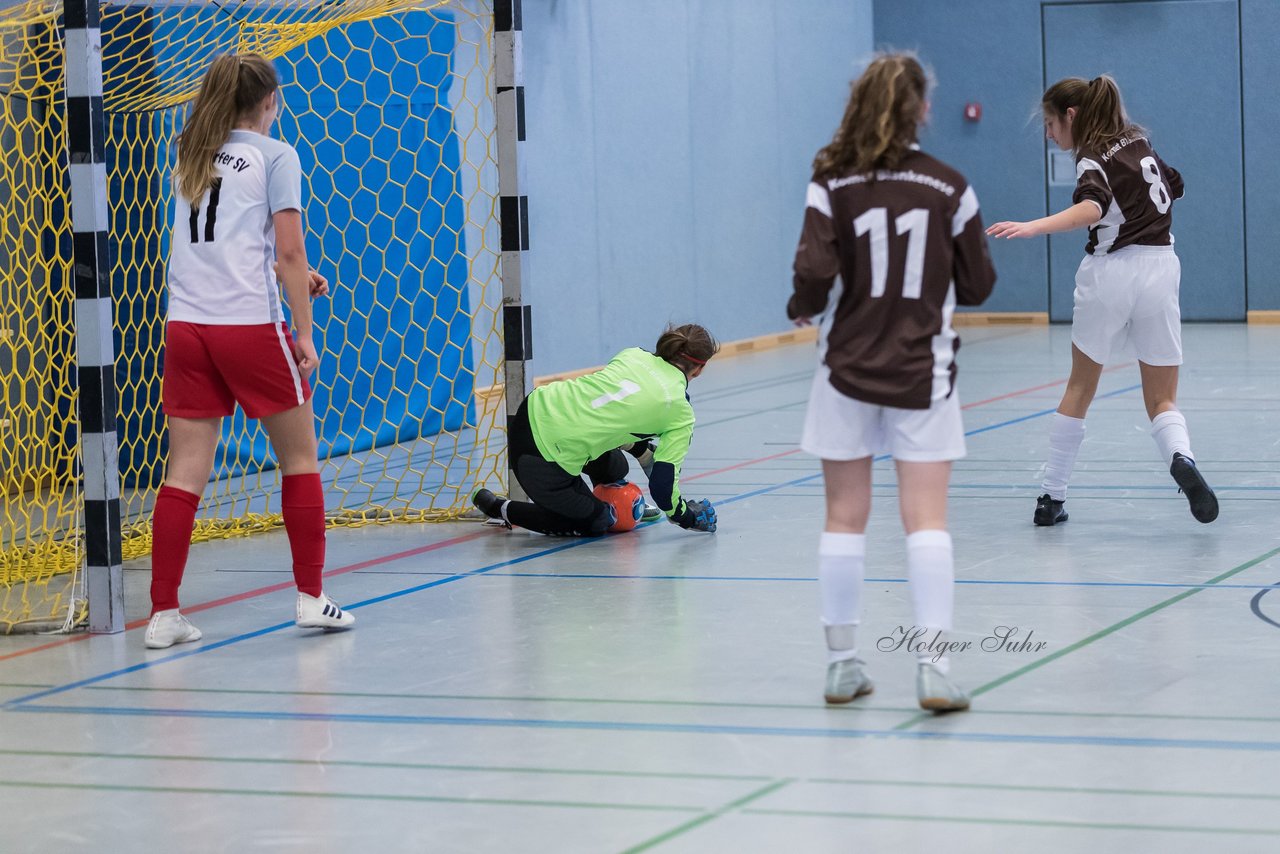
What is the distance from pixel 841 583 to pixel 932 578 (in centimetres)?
19

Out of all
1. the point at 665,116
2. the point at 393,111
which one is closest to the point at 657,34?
the point at 665,116

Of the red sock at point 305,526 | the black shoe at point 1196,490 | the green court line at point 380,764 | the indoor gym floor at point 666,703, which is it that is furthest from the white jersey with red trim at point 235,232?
the black shoe at point 1196,490

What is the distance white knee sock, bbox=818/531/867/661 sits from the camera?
12.0ft

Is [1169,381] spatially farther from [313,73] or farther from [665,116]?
[665,116]

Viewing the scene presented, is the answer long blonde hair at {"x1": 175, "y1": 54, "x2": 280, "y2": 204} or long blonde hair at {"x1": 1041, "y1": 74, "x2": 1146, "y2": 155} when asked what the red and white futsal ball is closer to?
long blonde hair at {"x1": 1041, "y1": 74, "x2": 1146, "y2": 155}

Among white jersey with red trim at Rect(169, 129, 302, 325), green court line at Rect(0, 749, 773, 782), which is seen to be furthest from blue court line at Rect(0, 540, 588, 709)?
white jersey with red trim at Rect(169, 129, 302, 325)

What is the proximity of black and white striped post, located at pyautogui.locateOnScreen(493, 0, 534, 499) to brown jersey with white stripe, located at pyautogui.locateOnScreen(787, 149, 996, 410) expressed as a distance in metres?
2.69

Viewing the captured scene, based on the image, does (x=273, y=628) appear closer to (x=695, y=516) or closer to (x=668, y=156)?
(x=695, y=516)

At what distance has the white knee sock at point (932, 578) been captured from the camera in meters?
3.59

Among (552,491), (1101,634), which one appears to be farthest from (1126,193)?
(552,491)

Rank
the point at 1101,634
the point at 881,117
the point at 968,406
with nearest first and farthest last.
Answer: the point at 881,117, the point at 1101,634, the point at 968,406

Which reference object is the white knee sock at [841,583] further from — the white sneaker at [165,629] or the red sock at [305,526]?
the white sneaker at [165,629]

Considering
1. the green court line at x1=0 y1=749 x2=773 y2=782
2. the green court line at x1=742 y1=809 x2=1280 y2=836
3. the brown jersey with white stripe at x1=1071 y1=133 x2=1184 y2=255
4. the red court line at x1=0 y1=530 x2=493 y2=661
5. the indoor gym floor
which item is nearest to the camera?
the green court line at x1=742 y1=809 x2=1280 y2=836

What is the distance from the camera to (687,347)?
5664 millimetres
